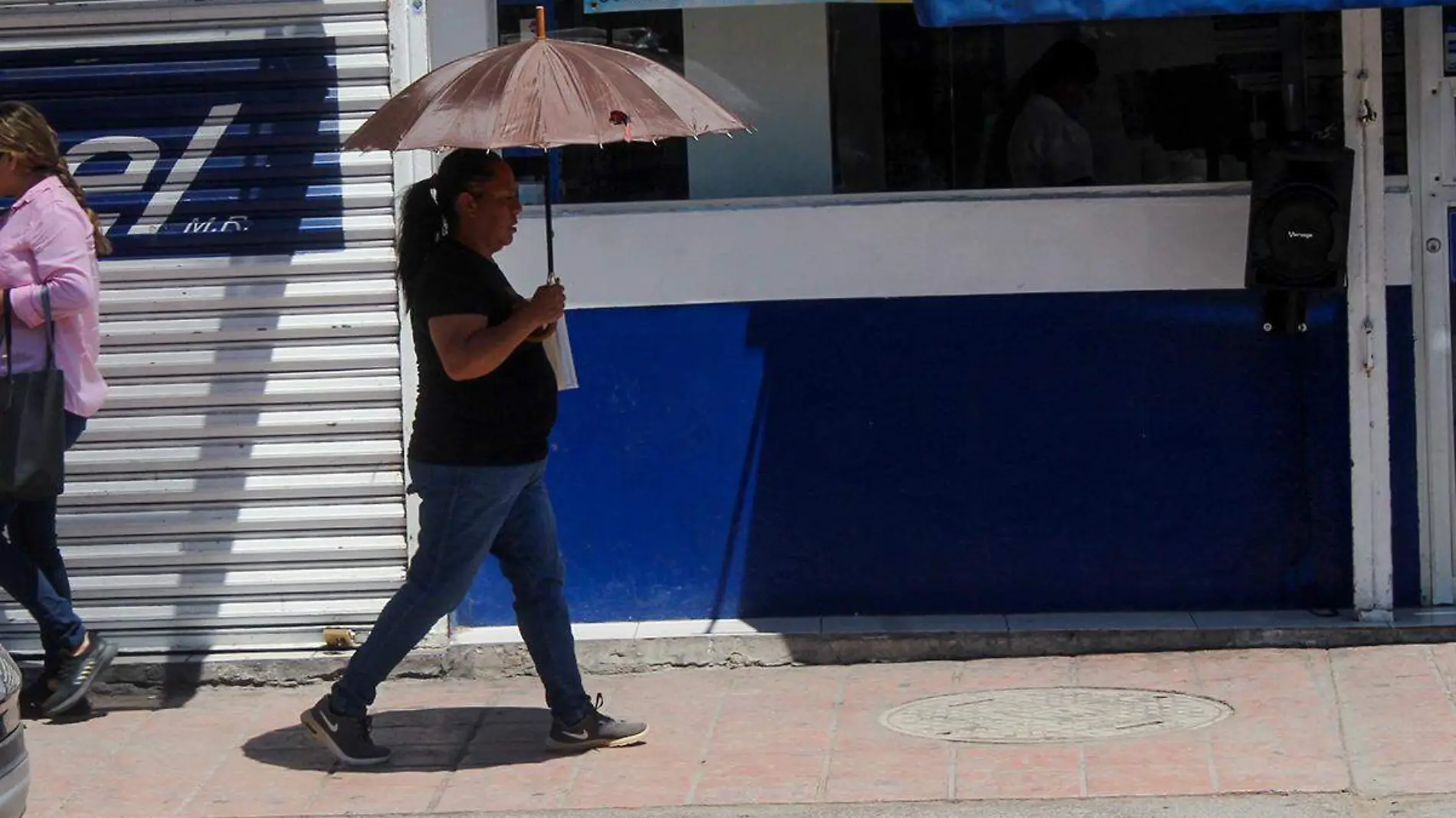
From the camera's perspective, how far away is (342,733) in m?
6.52

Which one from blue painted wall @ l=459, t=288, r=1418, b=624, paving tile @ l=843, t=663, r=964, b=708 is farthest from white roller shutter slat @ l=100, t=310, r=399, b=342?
paving tile @ l=843, t=663, r=964, b=708

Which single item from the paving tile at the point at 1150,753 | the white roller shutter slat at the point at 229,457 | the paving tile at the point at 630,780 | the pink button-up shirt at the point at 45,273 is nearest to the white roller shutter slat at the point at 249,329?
the white roller shutter slat at the point at 229,457

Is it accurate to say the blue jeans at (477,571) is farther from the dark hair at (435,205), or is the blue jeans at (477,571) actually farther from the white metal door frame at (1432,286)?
the white metal door frame at (1432,286)

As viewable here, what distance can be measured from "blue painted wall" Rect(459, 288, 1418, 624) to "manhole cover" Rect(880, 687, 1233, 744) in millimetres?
708

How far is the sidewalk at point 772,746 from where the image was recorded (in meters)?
6.11

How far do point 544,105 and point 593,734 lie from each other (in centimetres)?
200

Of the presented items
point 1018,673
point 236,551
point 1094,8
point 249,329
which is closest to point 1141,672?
point 1018,673

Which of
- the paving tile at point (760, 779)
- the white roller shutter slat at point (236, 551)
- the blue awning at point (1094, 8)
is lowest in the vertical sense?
the paving tile at point (760, 779)

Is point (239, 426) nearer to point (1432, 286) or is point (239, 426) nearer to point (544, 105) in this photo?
point (544, 105)

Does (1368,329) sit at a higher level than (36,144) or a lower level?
lower

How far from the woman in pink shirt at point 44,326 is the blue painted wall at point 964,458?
1673mm

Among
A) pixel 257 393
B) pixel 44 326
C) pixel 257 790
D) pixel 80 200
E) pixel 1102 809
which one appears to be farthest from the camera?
pixel 257 393

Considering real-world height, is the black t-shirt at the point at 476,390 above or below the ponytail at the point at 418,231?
below

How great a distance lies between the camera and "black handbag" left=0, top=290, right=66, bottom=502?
6.71m
